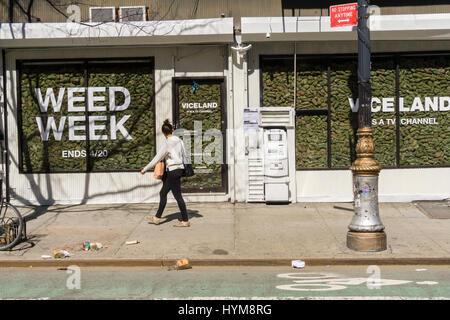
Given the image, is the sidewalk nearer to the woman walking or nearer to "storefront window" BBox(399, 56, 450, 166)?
the woman walking

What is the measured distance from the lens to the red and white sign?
8836 mm

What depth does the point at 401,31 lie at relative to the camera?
1130 centimetres

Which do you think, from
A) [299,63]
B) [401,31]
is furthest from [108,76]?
[401,31]

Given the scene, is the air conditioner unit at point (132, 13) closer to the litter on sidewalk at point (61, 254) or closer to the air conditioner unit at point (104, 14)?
the air conditioner unit at point (104, 14)

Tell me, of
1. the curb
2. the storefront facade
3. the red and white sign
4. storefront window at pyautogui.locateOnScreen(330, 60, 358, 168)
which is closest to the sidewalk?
the curb

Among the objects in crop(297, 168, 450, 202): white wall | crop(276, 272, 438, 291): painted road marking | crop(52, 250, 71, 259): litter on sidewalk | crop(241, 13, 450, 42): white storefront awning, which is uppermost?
crop(241, 13, 450, 42): white storefront awning

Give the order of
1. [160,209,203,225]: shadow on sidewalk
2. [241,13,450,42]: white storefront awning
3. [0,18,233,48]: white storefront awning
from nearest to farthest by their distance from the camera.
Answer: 1. [160,209,203,225]: shadow on sidewalk
2. [241,13,450,42]: white storefront awning
3. [0,18,233,48]: white storefront awning

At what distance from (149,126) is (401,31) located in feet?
19.6

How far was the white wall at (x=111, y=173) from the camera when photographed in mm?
12172

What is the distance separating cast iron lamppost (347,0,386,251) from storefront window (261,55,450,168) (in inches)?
160

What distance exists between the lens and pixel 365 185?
25.8 feet

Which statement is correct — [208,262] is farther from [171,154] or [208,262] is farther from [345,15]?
[345,15]

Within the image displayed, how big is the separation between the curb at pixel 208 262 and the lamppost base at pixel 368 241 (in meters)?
0.33

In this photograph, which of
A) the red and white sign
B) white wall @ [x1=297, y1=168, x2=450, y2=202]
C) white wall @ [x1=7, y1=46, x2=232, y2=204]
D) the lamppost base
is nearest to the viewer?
the lamppost base
